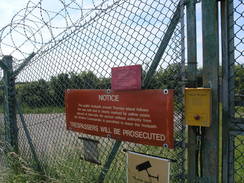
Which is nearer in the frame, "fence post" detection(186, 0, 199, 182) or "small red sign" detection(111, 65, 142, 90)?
"fence post" detection(186, 0, 199, 182)

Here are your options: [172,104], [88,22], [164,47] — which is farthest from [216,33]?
[88,22]

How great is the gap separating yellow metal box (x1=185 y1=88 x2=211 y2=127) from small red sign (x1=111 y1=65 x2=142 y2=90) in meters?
0.50

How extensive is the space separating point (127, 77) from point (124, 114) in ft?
1.02

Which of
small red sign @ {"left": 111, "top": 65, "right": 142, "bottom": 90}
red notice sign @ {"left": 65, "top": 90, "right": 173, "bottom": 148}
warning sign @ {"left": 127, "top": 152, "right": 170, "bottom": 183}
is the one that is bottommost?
warning sign @ {"left": 127, "top": 152, "right": 170, "bottom": 183}

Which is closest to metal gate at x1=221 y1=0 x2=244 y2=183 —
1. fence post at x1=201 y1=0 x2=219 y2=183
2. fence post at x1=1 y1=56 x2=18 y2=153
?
fence post at x1=201 y1=0 x2=219 y2=183

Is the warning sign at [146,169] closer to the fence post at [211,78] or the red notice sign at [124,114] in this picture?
the red notice sign at [124,114]

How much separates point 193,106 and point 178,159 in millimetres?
493

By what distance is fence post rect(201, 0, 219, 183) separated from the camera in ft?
6.34

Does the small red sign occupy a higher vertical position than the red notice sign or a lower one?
higher

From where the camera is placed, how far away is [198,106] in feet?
6.30

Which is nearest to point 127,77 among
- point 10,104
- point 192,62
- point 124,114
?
point 124,114

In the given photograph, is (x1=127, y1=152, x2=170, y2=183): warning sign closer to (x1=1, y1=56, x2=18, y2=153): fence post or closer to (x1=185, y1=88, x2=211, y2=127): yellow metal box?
(x1=185, y1=88, x2=211, y2=127): yellow metal box

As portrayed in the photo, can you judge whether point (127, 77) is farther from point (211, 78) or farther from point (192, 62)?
point (211, 78)

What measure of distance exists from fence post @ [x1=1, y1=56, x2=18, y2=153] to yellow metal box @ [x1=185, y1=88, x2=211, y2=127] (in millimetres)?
3290
